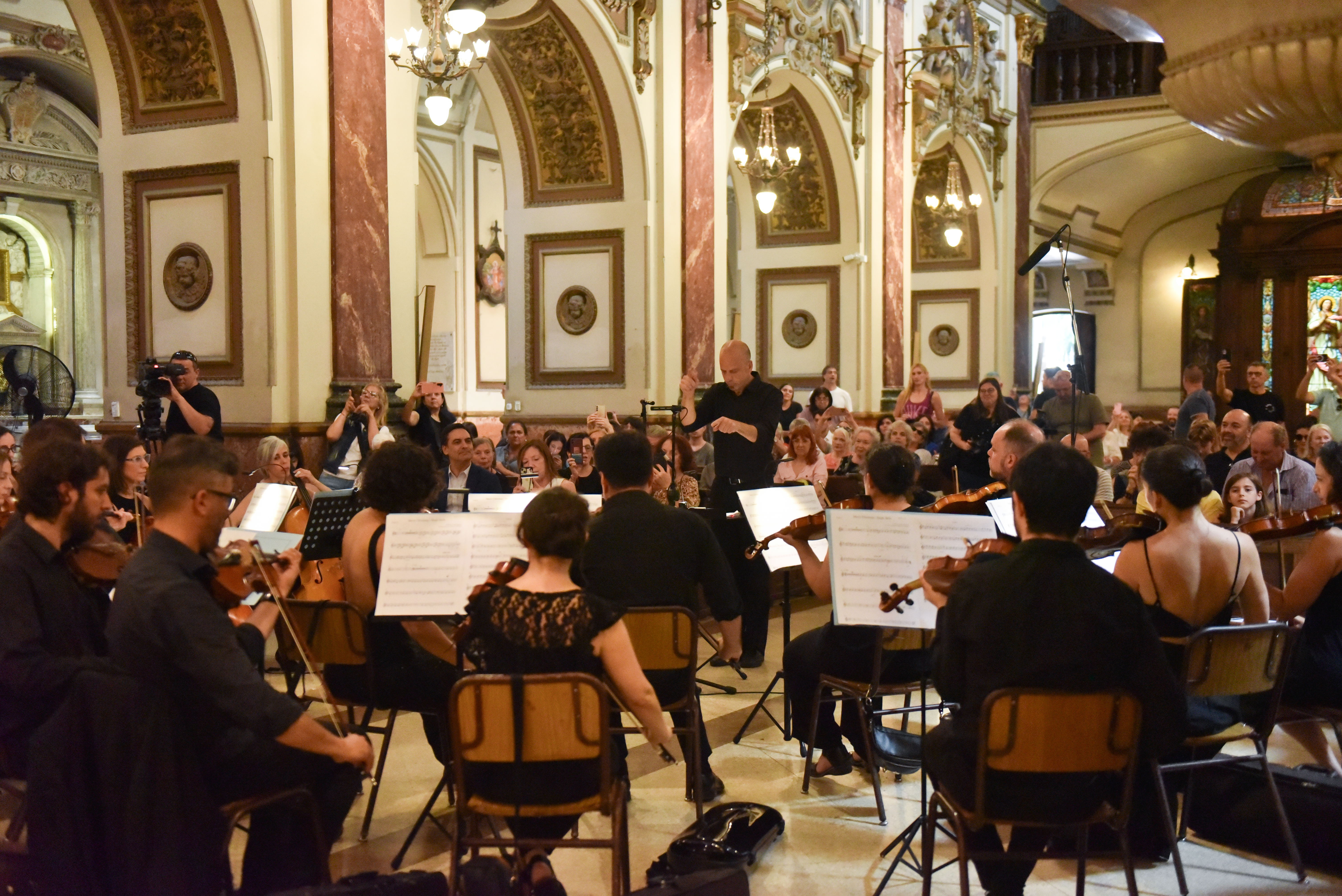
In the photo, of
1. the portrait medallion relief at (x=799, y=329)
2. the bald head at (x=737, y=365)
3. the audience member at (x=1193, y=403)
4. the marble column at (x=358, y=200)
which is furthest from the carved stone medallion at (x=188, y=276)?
the portrait medallion relief at (x=799, y=329)

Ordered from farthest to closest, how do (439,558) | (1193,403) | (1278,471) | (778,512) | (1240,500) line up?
(1193,403), (1278,471), (1240,500), (778,512), (439,558)

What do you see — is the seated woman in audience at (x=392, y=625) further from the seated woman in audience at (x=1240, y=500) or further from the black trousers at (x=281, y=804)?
the seated woman in audience at (x=1240, y=500)

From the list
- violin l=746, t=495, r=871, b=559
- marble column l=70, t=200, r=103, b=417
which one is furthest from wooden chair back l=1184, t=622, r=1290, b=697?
marble column l=70, t=200, r=103, b=417

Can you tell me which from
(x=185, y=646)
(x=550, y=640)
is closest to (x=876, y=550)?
(x=550, y=640)

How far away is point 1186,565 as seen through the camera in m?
3.83

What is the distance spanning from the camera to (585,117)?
10875mm

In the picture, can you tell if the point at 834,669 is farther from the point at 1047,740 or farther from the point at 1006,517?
the point at 1047,740

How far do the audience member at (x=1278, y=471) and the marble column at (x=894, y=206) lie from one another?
8.67 metres

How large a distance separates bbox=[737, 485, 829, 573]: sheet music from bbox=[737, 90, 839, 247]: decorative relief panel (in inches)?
348

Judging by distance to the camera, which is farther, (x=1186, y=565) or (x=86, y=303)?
(x=86, y=303)

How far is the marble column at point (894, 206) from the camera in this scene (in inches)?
578

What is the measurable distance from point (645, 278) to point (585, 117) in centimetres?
146

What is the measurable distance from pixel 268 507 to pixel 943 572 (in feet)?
10.7

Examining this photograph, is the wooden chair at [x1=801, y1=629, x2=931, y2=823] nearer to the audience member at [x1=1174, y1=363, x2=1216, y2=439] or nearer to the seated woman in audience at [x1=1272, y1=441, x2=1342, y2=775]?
the seated woman in audience at [x1=1272, y1=441, x2=1342, y2=775]
